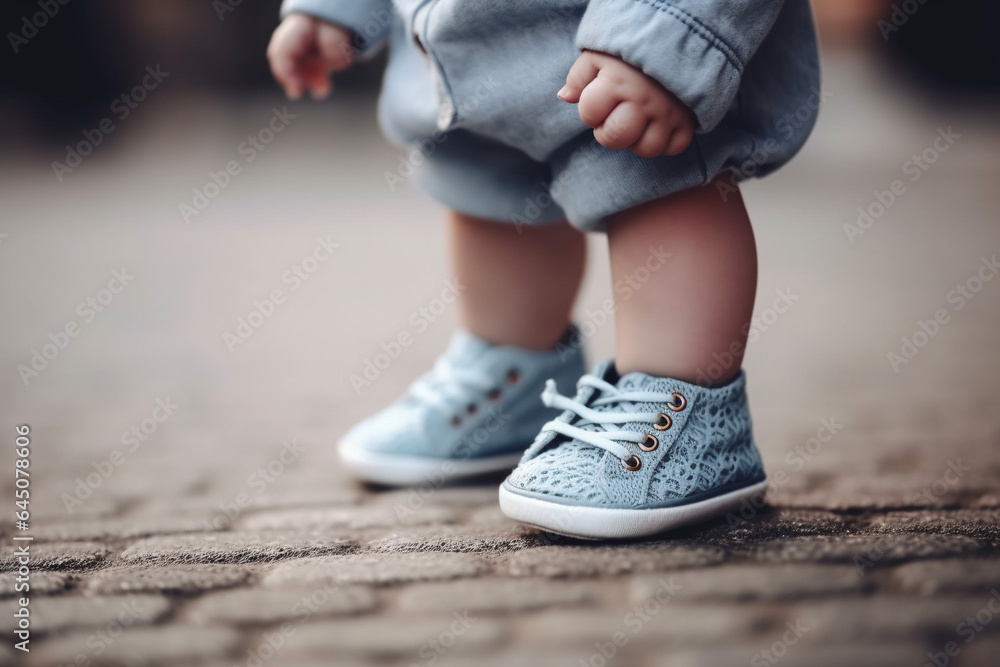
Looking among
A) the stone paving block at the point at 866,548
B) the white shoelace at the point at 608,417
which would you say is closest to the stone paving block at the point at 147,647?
the white shoelace at the point at 608,417

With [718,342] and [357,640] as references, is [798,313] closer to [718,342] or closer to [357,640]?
[718,342]

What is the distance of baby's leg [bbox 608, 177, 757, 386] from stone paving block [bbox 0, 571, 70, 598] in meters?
0.78

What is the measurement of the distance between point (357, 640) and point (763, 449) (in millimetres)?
1104

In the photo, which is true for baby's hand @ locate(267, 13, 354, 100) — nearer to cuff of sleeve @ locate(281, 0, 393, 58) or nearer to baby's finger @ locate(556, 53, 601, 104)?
cuff of sleeve @ locate(281, 0, 393, 58)

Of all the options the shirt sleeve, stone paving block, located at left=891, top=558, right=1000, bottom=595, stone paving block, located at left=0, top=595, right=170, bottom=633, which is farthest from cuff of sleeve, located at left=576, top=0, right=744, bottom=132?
stone paving block, located at left=0, top=595, right=170, bottom=633

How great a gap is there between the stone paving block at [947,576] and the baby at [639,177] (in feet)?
0.90

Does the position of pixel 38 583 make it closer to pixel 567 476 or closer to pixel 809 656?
pixel 567 476

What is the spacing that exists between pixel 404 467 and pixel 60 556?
A: 558 mm

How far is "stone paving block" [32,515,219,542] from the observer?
1371 millimetres

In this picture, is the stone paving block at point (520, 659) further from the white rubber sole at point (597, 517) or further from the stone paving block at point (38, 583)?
the stone paving block at point (38, 583)

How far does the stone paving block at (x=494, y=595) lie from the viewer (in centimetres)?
98

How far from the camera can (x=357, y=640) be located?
92cm

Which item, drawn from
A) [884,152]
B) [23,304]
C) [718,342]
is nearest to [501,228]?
[718,342]

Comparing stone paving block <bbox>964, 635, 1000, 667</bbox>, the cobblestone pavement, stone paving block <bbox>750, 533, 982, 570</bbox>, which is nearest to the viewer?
stone paving block <bbox>964, 635, 1000, 667</bbox>
